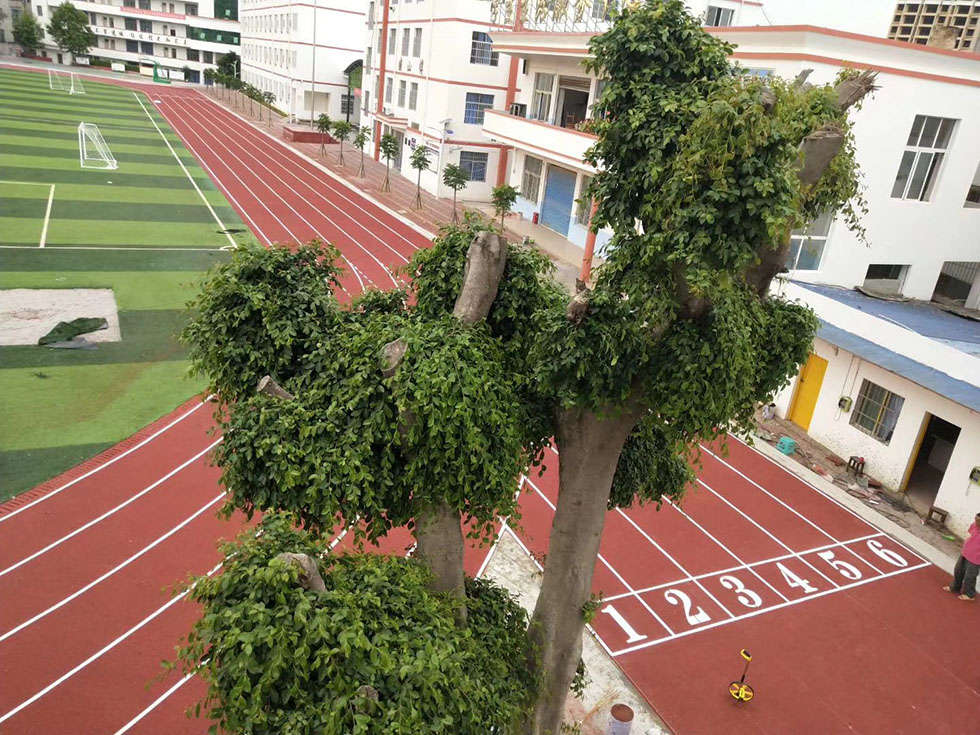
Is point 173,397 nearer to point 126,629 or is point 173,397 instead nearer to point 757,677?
point 126,629

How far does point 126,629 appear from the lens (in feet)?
33.9

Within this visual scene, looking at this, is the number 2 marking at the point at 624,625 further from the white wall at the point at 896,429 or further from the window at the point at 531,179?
the window at the point at 531,179

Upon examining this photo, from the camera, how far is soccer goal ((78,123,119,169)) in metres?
37.4

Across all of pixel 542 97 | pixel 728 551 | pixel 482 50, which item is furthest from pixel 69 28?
pixel 728 551

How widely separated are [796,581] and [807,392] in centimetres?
663

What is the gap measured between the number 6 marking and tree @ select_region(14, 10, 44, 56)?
95165 mm

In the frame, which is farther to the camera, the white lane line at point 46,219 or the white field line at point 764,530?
the white lane line at point 46,219

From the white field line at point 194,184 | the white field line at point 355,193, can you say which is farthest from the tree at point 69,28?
the white field line at point 355,193

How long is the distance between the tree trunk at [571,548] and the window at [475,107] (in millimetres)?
35242

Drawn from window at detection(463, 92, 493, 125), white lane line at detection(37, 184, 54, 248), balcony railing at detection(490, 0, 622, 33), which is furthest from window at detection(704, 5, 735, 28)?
white lane line at detection(37, 184, 54, 248)

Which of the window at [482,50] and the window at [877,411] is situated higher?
the window at [482,50]

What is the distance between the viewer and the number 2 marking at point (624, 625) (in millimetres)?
11280

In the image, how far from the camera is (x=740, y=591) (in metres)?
12.5

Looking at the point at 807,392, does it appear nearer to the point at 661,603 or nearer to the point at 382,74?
the point at 661,603
